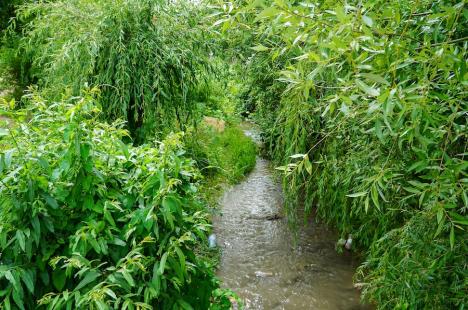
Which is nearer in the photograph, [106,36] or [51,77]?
[106,36]

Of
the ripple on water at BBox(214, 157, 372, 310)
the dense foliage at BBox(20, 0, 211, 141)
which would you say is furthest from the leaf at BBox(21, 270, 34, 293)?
the ripple on water at BBox(214, 157, 372, 310)

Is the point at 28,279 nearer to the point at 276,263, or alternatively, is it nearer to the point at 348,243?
the point at 276,263

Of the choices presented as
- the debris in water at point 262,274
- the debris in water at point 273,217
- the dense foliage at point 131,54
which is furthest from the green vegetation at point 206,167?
the debris in water at point 273,217

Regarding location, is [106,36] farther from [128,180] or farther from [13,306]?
[13,306]

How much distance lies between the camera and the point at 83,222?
1722mm

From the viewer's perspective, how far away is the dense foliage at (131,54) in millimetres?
3273

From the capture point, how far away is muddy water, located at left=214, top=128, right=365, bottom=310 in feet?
12.5

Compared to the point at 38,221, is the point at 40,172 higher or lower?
higher

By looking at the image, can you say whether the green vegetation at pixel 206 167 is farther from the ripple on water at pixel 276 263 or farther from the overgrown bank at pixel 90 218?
the ripple on water at pixel 276 263

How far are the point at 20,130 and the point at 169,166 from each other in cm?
63

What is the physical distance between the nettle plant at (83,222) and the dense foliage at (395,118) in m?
0.58

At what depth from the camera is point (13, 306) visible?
165 cm

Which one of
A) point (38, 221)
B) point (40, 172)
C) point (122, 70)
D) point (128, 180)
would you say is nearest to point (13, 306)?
point (38, 221)

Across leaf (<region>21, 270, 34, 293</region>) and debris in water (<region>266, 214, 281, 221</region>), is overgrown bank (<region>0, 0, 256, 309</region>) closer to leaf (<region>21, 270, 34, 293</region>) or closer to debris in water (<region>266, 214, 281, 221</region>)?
leaf (<region>21, 270, 34, 293</region>)
